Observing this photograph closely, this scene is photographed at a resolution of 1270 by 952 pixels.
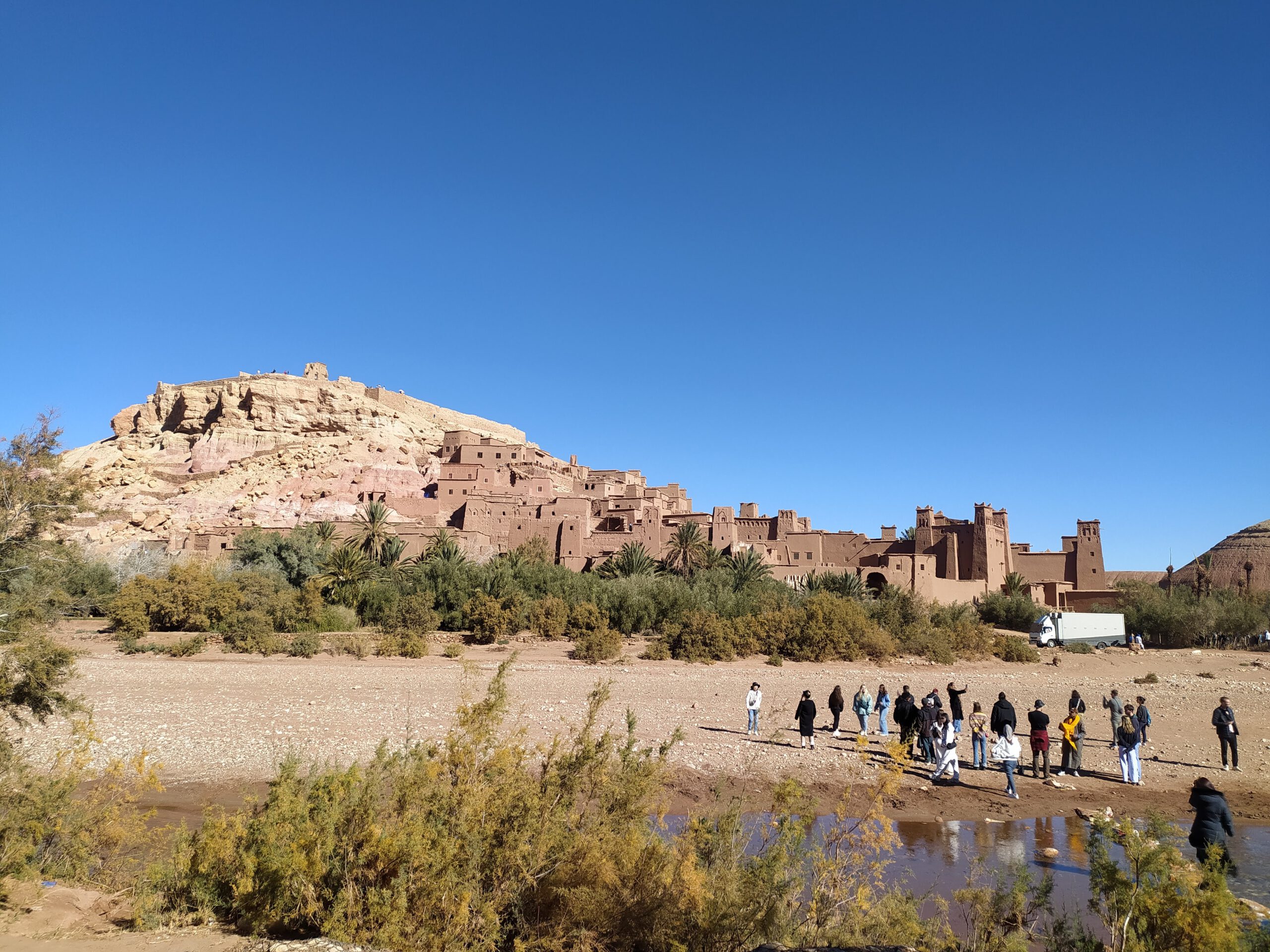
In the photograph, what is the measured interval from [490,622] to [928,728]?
17.6 metres

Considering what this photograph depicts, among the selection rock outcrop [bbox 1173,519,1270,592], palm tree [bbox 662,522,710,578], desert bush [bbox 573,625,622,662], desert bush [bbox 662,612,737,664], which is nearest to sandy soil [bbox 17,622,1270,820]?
desert bush [bbox 573,625,622,662]

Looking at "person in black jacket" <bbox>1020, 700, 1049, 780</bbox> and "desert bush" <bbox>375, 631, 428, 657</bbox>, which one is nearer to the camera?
"person in black jacket" <bbox>1020, 700, 1049, 780</bbox>

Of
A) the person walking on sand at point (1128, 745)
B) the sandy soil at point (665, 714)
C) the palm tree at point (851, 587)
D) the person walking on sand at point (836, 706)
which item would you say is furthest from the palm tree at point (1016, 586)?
the person walking on sand at point (1128, 745)

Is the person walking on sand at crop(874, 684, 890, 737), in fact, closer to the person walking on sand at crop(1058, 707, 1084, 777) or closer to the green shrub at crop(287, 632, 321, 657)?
the person walking on sand at crop(1058, 707, 1084, 777)

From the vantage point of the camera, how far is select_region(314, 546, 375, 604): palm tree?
28891mm

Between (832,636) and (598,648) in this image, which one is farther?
(832,636)

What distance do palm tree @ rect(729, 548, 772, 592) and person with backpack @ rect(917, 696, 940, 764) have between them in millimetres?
20439

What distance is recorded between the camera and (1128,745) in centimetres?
1143

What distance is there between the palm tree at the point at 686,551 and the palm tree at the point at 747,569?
63.8 inches

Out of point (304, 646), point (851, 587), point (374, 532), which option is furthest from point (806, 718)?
point (374, 532)

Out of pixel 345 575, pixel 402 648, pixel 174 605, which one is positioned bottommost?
pixel 402 648

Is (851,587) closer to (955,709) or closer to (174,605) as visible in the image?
(955,709)

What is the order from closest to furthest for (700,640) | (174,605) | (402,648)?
(402,648) → (174,605) → (700,640)

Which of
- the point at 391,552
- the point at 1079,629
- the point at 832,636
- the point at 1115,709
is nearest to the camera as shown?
the point at 1115,709
